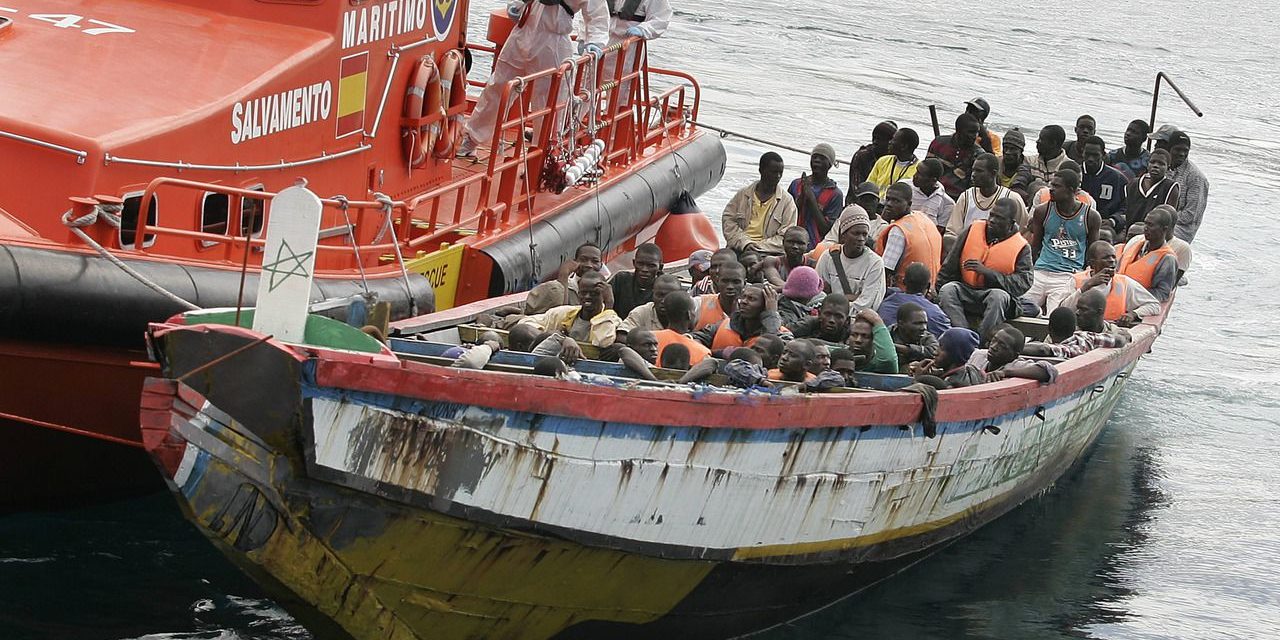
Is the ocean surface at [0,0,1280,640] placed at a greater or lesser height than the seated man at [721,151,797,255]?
lesser

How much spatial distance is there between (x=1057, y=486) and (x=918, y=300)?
2370mm

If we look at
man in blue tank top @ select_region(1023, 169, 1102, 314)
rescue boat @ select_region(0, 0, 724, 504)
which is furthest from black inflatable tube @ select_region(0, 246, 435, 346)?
man in blue tank top @ select_region(1023, 169, 1102, 314)

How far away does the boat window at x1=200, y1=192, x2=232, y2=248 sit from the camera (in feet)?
28.9

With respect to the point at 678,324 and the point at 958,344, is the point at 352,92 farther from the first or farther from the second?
the point at 958,344

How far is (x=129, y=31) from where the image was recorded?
9156 millimetres

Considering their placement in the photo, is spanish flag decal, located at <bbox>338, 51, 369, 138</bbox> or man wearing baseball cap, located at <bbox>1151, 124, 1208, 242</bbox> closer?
spanish flag decal, located at <bbox>338, 51, 369, 138</bbox>

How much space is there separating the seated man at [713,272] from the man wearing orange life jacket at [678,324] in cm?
62

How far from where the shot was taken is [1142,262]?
38.2ft

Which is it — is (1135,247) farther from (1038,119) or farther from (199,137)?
(1038,119)

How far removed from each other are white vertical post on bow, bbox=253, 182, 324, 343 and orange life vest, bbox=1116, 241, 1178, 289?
6.90 m

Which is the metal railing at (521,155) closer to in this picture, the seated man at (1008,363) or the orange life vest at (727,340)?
the orange life vest at (727,340)

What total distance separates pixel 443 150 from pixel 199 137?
2540 millimetres

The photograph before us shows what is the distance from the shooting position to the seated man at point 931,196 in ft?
38.1

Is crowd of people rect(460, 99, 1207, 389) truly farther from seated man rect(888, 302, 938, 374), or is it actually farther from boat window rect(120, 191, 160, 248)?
boat window rect(120, 191, 160, 248)
